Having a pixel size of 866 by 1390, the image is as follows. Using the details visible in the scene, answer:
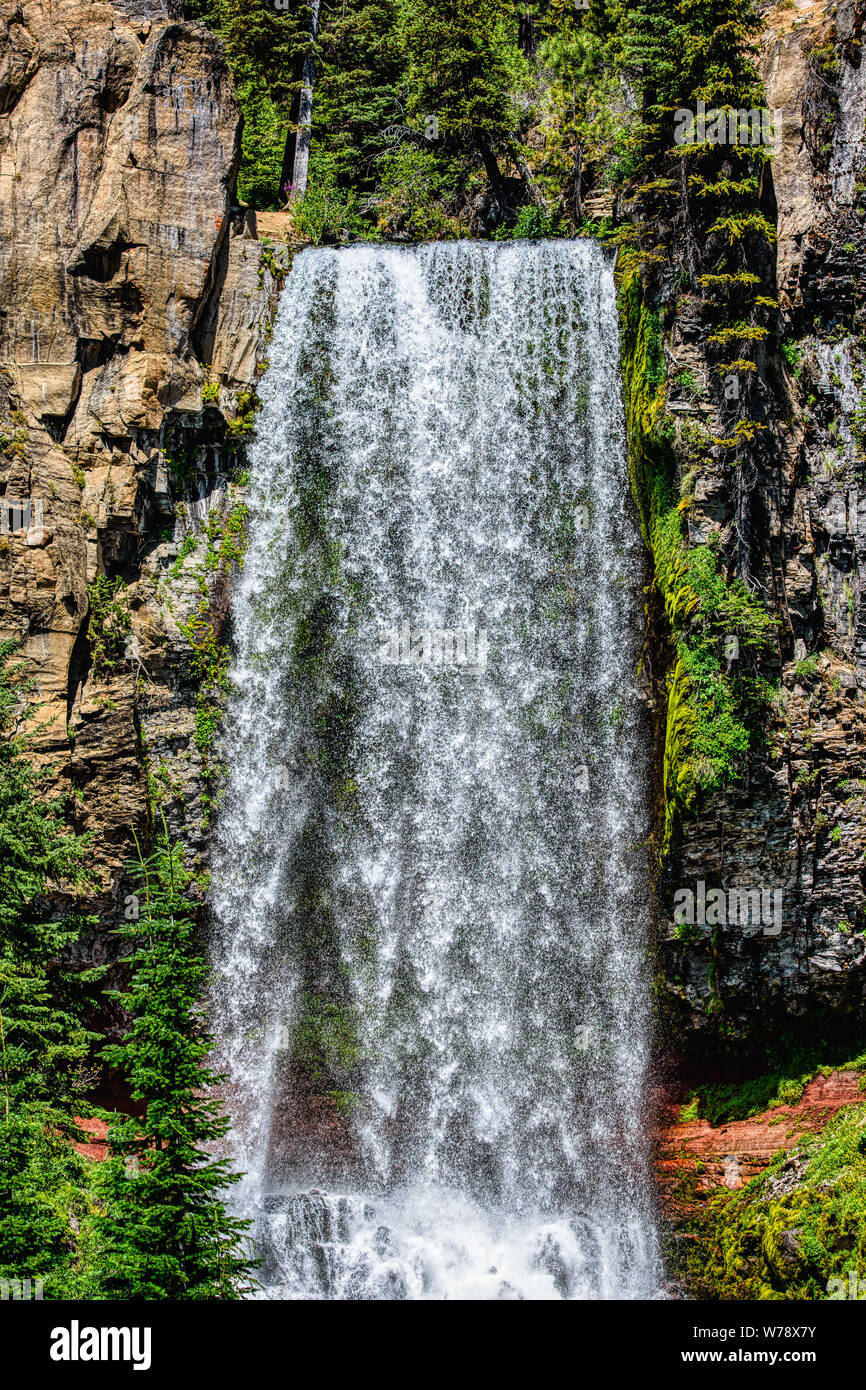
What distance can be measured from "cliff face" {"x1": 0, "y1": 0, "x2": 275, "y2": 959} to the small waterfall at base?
1.10 metres

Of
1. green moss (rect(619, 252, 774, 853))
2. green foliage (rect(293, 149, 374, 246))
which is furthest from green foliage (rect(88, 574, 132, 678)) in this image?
green moss (rect(619, 252, 774, 853))

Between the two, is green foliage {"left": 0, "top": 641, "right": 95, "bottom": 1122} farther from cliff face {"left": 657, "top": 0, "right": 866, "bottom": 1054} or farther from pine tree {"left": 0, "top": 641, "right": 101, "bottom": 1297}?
cliff face {"left": 657, "top": 0, "right": 866, "bottom": 1054}

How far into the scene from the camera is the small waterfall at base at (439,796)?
1589 centimetres

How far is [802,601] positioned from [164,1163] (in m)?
12.2

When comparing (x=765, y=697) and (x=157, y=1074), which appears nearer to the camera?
(x=157, y=1074)

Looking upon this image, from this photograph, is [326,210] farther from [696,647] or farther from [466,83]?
[696,647]

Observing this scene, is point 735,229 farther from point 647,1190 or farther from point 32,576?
point 647,1190

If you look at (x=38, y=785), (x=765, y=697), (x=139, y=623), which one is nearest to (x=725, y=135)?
(x=765, y=697)

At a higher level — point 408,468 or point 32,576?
point 408,468

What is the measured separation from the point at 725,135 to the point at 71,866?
15.1m

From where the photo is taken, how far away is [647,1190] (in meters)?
15.9

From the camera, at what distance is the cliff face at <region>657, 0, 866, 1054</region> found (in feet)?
53.3

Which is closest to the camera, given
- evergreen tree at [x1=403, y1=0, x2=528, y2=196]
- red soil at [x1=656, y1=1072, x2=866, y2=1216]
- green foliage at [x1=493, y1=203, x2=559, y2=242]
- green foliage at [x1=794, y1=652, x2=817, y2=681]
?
red soil at [x1=656, y1=1072, x2=866, y2=1216]

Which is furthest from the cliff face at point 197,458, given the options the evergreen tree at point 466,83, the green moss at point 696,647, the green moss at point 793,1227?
the evergreen tree at point 466,83
